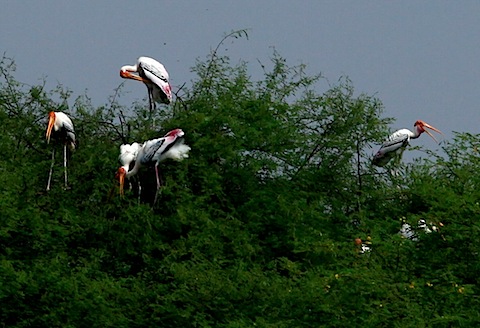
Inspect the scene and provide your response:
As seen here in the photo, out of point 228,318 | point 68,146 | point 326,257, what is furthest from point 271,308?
point 68,146

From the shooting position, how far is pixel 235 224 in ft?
40.4

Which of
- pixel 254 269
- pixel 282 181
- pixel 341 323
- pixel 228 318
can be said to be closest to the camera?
pixel 341 323

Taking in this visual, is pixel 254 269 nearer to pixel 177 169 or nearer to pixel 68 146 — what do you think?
pixel 177 169

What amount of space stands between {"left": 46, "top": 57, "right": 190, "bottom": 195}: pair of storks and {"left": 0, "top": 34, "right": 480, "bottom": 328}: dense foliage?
0.63ft

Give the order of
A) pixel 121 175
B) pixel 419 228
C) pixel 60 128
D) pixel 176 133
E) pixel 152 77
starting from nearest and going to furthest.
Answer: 1. pixel 419 228
2. pixel 176 133
3. pixel 121 175
4. pixel 60 128
5. pixel 152 77

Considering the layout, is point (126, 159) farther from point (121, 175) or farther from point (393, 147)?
point (393, 147)

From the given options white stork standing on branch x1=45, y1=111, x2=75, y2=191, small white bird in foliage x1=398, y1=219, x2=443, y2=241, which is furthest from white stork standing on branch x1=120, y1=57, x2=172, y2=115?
small white bird in foliage x1=398, y1=219, x2=443, y2=241

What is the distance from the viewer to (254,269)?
11.3 m

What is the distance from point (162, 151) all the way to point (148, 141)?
0.47 metres

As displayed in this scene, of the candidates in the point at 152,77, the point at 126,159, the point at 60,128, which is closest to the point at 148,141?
the point at 126,159

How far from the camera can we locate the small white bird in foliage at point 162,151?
1234 centimetres

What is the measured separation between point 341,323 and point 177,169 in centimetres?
338

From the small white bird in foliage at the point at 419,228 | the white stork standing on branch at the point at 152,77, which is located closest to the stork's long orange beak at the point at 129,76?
the white stork standing on branch at the point at 152,77

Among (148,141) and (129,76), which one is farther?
(129,76)
